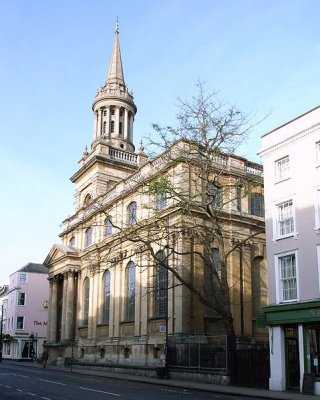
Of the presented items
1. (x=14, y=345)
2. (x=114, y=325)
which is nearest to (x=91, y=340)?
(x=114, y=325)

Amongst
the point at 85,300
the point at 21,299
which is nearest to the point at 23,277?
the point at 21,299

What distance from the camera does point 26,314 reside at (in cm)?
7950

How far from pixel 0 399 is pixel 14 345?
67.8 m

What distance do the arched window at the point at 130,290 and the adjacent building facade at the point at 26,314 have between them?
38.3 m

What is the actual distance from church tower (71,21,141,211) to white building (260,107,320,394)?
27.1m

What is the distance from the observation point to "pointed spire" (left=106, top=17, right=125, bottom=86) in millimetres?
61188

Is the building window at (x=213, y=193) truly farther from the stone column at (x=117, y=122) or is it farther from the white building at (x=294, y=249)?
the stone column at (x=117, y=122)

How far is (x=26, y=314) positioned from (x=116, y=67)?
40108 millimetres

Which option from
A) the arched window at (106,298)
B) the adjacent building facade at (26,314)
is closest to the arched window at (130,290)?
the arched window at (106,298)

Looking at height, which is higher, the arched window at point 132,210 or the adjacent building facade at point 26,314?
the arched window at point 132,210

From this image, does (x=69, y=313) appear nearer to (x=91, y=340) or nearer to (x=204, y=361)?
(x=91, y=340)

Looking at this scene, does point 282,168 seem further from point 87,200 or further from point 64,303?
point 64,303

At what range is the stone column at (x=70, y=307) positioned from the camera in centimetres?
5188

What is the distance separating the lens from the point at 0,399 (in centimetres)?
1641
